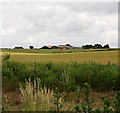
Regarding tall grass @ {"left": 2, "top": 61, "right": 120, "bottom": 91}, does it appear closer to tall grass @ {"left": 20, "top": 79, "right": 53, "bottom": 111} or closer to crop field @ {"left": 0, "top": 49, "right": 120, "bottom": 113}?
crop field @ {"left": 0, "top": 49, "right": 120, "bottom": 113}

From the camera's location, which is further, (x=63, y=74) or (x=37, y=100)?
(x=63, y=74)

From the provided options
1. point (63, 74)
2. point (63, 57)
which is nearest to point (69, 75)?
point (63, 74)

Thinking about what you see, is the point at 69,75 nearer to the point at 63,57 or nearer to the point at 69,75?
the point at 69,75

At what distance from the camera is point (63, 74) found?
6.05 metres

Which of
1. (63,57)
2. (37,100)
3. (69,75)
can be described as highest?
(63,57)

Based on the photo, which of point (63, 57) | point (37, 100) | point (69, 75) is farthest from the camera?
point (63, 57)

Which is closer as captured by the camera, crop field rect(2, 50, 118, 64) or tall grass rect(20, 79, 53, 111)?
tall grass rect(20, 79, 53, 111)

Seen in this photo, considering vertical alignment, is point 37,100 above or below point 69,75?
below

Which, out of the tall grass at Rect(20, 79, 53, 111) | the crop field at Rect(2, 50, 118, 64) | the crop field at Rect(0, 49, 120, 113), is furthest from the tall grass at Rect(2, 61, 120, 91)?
the tall grass at Rect(20, 79, 53, 111)

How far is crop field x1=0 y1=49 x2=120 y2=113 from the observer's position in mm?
5461

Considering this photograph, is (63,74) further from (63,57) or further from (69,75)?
(63,57)

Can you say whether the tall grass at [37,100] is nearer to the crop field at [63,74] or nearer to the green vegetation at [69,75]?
the crop field at [63,74]

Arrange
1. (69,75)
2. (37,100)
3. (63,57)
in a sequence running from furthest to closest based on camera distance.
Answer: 1. (63,57)
2. (69,75)
3. (37,100)

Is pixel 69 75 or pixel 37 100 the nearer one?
pixel 37 100
